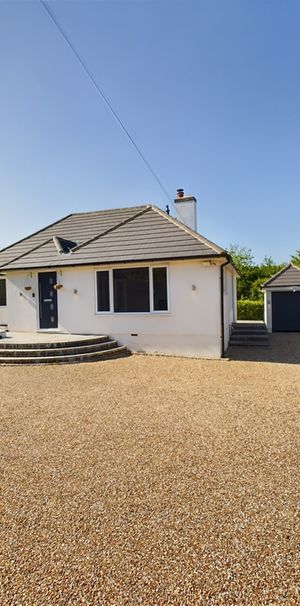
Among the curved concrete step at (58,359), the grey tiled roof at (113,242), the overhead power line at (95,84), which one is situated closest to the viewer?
Answer: the overhead power line at (95,84)

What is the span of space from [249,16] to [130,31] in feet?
11.2

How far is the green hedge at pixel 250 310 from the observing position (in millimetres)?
21933

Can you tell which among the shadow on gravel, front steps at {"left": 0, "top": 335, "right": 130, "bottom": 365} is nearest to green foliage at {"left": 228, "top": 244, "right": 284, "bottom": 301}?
Result: the shadow on gravel

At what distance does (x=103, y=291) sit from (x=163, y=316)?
8.49 feet

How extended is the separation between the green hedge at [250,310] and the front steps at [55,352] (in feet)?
45.0

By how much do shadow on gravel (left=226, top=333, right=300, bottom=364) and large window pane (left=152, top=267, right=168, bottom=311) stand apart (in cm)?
288

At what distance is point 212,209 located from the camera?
22.9 m

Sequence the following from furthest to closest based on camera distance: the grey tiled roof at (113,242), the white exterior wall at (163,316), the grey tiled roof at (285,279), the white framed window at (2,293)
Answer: the grey tiled roof at (285,279) < the white framed window at (2,293) < the grey tiled roof at (113,242) < the white exterior wall at (163,316)

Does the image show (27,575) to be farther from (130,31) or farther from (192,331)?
(130,31)

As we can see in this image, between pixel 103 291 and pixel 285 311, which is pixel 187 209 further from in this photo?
pixel 285 311

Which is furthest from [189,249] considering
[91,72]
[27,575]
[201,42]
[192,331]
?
[27,575]

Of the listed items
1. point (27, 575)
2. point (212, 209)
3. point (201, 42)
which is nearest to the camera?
point (27, 575)

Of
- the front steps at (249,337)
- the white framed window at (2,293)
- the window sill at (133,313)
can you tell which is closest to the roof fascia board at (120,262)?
the window sill at (133,313)

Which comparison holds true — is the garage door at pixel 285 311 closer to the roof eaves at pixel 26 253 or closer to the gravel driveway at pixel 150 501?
the roof eaves at pixel 26 253
